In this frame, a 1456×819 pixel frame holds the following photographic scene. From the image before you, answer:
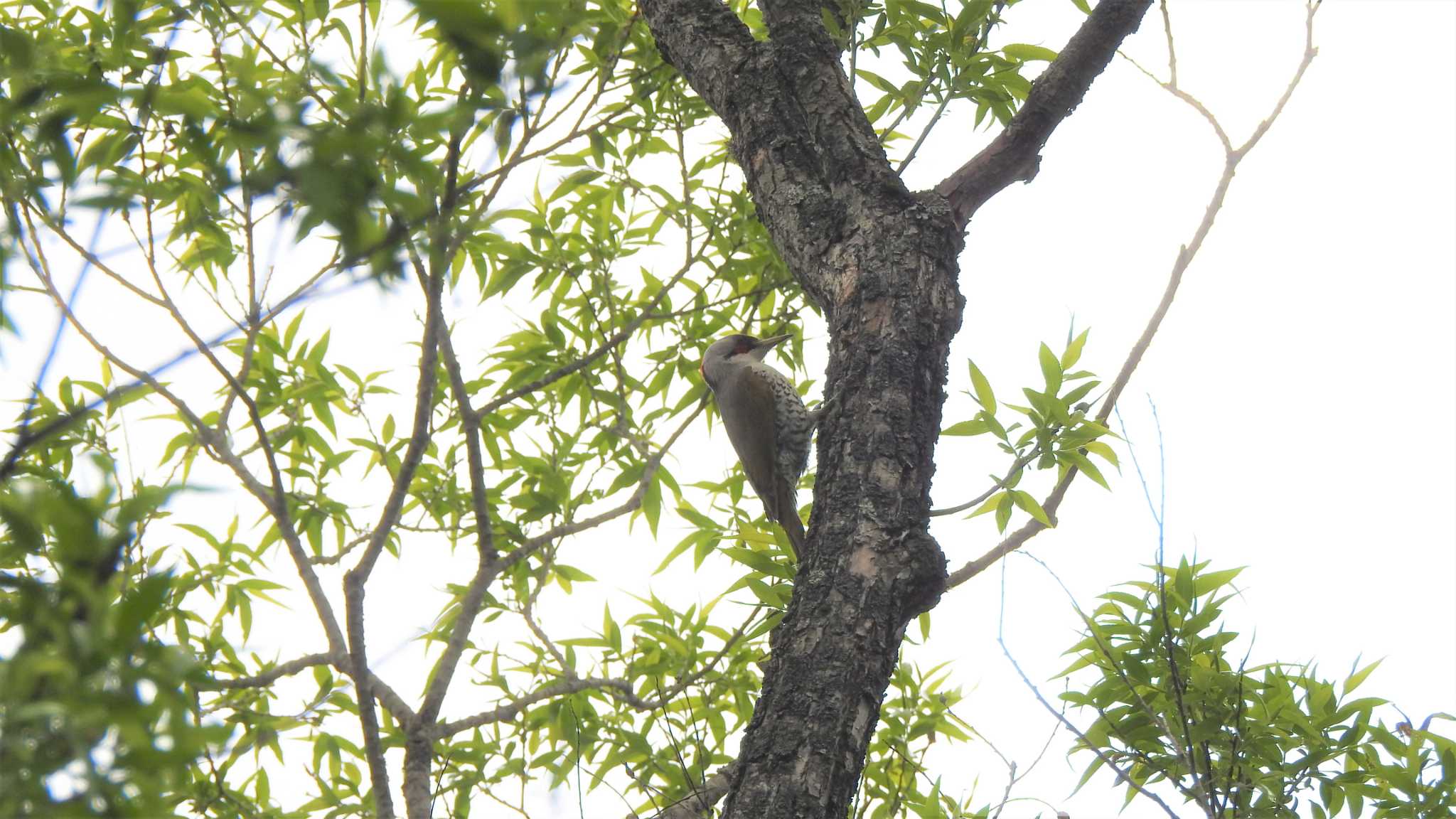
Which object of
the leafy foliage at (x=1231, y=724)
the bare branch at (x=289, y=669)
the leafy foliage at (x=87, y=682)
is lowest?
the leafy foliage at (x=87, y=682)

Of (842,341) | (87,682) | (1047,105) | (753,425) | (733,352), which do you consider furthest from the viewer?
(753,425)

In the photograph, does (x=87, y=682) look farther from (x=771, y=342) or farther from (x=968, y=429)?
(x=771, y=342)

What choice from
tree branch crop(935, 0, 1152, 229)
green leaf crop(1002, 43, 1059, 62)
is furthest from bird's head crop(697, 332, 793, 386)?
tree branch crop(935, 0, 1152, 229)

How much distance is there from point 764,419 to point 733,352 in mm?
369

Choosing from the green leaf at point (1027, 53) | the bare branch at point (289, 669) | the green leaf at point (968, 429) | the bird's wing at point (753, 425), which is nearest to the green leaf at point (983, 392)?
the green leaf at point (968, 429)

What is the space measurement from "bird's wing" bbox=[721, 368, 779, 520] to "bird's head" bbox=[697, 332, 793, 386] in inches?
2.7

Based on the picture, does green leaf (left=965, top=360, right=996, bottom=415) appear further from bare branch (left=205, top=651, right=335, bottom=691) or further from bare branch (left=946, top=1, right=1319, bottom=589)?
bare branch (left=205, top=651, right=335, bottom=691)

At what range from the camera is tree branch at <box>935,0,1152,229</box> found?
7.89 ft

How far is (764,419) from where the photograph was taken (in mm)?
5156

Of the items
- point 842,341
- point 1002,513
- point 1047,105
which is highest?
point 1047,105

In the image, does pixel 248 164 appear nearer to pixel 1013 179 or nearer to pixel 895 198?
pixel 895 198

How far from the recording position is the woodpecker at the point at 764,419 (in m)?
4.81

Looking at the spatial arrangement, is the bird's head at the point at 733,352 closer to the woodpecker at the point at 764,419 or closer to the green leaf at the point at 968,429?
the woodpecker at the point at 764,419

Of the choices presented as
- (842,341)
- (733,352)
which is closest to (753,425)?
(733,352)
